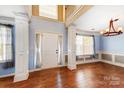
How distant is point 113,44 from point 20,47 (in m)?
4.93

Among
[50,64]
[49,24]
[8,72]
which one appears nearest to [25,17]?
[49,24]

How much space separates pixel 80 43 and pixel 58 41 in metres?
1.56

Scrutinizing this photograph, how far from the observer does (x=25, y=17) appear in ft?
10.3

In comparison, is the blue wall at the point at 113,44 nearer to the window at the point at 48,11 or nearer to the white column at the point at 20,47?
the window at the point at 48,11

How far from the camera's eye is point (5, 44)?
3441mm

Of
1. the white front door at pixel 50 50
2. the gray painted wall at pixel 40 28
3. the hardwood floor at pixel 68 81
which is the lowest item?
the hardwood floor at pixel 68 81

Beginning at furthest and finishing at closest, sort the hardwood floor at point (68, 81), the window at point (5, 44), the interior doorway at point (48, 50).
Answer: the interior doorway at point (48, 50) < the window at point (5, 44) < the hardwood floor at point (68, 81)

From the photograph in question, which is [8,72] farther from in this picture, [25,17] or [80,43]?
[80,43]

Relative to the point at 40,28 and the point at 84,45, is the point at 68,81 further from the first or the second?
the point at 84,45

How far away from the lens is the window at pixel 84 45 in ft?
18.6

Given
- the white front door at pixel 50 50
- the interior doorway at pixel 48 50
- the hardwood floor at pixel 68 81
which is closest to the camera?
the hardwood floor at pixel 68 81

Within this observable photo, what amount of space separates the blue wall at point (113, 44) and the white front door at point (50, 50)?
3.25 m

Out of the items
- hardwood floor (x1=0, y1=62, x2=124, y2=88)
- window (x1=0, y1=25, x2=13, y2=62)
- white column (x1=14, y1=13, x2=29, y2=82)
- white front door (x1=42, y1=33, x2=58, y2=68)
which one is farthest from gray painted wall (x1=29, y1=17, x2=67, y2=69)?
hardwood floor (x1=0, y1=62, x2=124, y2=88)

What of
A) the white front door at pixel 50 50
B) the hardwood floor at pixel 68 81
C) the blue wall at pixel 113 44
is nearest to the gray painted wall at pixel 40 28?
the white front door at pixel 50 50
